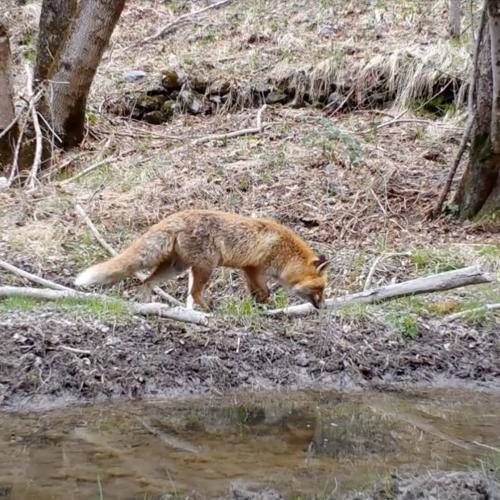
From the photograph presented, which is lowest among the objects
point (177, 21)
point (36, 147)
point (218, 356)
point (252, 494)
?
point (218, 356)

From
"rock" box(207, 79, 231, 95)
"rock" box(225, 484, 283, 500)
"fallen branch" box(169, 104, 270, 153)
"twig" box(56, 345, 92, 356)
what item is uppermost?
"rock" box(225, 484, 283, 500)

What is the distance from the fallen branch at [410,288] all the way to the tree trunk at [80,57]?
5.93 m

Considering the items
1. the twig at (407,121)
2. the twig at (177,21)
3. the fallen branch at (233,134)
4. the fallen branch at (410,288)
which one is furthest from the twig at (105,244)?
the twig at (177,21)

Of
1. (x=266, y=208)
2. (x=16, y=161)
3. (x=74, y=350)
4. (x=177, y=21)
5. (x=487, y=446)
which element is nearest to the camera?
(x=487, y=446)

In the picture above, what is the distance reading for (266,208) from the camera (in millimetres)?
11359

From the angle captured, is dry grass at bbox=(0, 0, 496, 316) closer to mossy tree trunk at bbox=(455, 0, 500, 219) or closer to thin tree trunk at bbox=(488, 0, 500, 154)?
mossy tree trunk at bbox=(455, 0, 500, 219)

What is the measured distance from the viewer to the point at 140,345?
7.77 metres

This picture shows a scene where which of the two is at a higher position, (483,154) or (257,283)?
(483,154)

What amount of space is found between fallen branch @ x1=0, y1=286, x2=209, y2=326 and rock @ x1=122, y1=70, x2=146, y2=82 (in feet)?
28.0

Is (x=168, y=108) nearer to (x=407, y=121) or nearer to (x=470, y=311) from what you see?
(x=407, y=121)

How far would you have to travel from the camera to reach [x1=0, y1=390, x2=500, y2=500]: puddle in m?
5.35

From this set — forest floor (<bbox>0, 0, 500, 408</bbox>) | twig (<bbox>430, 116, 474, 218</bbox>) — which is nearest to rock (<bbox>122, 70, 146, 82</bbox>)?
forest floor (<bbox>0, 0, 500, 408</bbox>)

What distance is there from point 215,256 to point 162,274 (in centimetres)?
62

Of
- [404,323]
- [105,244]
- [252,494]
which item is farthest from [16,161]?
[252,494]
